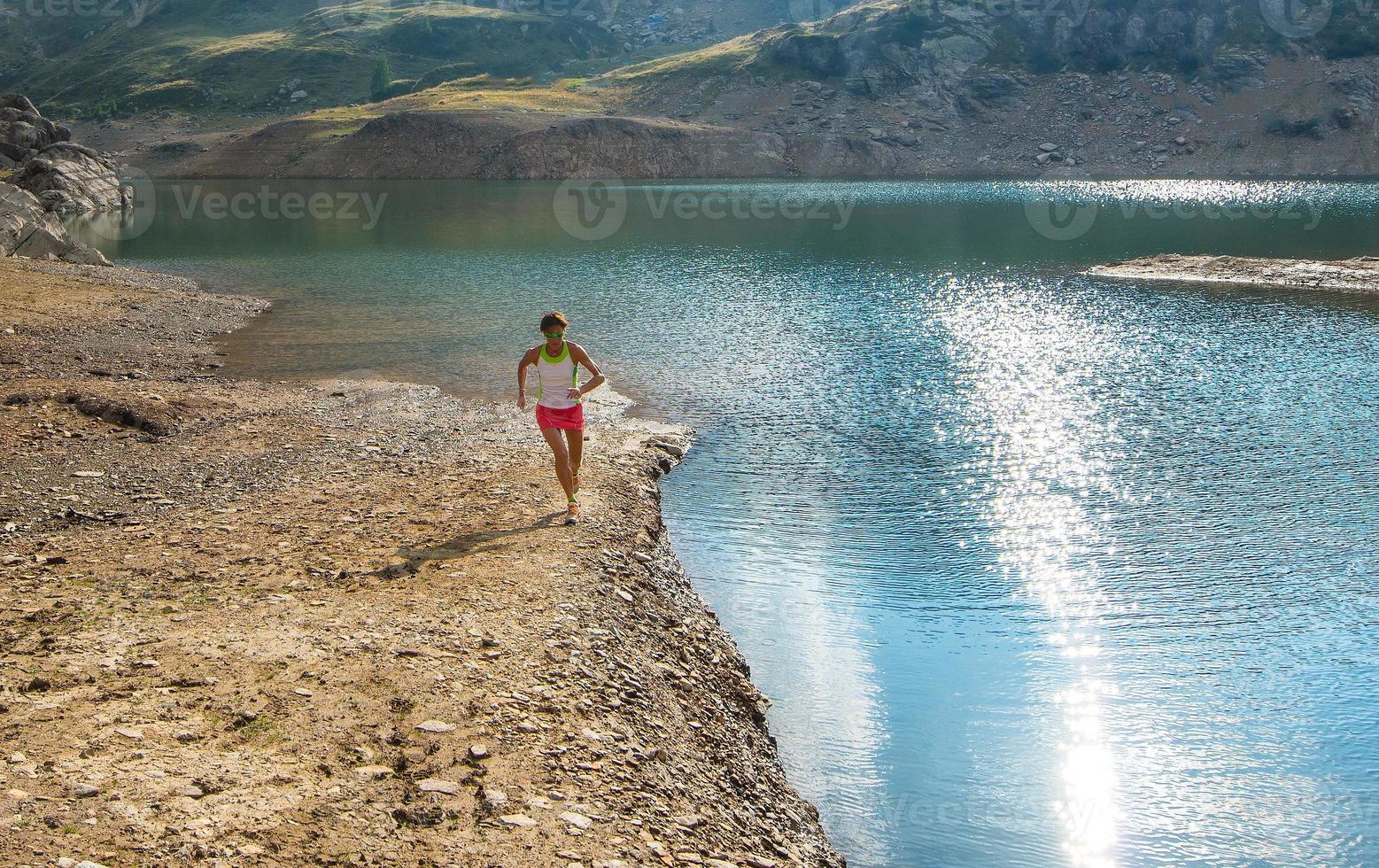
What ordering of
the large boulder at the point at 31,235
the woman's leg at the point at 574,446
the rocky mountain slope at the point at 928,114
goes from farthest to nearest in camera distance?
1. the rocky mountain slope at the point at 928,114
2. the large boulder at the point at 31,235
3. the woman's leg at the point at 574,446

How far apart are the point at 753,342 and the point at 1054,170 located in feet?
387

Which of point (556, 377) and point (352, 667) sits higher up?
point (556, 377)

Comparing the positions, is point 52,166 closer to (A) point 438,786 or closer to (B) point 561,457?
(B) point 561,457

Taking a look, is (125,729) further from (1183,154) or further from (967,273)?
(1183,154)

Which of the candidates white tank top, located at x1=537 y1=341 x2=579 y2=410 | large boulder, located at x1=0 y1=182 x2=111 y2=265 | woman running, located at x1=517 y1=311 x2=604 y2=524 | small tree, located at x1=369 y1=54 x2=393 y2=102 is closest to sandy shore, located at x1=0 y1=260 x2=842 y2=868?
woman running, located at x1=517 y1=311 x2=604 y2=524

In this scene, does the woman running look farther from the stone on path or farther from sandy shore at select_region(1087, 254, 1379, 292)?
sandy shore at select_region(1087, 254, 1379, 292)

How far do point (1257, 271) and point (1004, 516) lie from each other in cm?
3925

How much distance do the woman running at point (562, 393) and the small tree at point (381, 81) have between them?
190 metres

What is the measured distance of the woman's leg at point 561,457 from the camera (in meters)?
16.2

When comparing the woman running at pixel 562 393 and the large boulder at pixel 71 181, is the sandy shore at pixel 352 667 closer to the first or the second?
the woman running at pixel 562 393

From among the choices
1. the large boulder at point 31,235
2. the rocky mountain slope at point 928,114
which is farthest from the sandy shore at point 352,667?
the rocky mountain slope at point 928,114

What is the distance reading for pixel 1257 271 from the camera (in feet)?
169

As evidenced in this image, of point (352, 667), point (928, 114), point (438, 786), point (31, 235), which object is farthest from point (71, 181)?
point (928, 114)

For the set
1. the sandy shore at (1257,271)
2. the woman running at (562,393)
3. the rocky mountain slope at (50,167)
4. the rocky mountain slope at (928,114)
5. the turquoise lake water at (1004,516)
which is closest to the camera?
the turquoise lake water at (1004,516)
